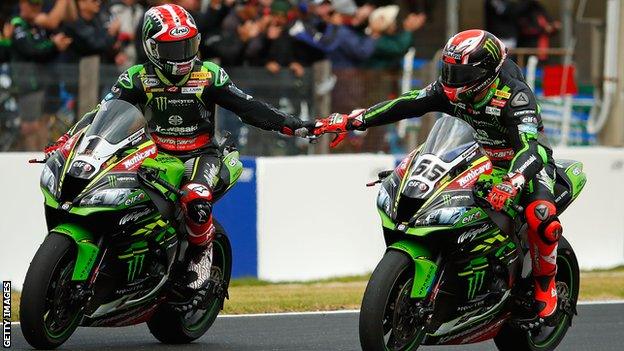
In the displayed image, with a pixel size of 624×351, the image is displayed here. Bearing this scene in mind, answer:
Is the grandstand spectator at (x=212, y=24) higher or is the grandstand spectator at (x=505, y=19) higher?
the grandstand spectator at (x=212, y=24)

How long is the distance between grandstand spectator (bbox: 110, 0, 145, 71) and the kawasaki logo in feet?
19.5

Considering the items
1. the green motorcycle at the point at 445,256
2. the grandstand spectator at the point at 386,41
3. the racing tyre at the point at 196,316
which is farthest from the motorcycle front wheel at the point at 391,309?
the grandstand spectator at the point at 386,41

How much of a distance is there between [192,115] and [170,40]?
490 millimetres

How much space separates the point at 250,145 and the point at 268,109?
4.78 meters

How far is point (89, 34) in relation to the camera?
13.9 meters

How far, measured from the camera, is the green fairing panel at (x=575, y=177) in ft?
28.6

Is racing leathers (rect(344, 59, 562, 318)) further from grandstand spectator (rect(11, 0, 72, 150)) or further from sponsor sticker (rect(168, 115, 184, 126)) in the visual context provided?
grandstand spectator (rect(11, 0, 72, 150))

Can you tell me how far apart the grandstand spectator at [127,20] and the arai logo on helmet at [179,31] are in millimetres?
5572

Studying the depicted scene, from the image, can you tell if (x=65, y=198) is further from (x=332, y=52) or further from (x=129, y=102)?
(x=332, y=52)

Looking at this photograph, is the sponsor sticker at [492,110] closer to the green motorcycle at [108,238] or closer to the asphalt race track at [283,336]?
the asphalt race track at [283,336]

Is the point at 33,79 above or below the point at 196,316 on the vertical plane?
below

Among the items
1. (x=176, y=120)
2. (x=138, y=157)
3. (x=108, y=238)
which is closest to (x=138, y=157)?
(x=138, y=157)

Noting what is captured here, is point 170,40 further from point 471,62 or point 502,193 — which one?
point 502,193

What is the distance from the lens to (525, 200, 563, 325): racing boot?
319 inches
